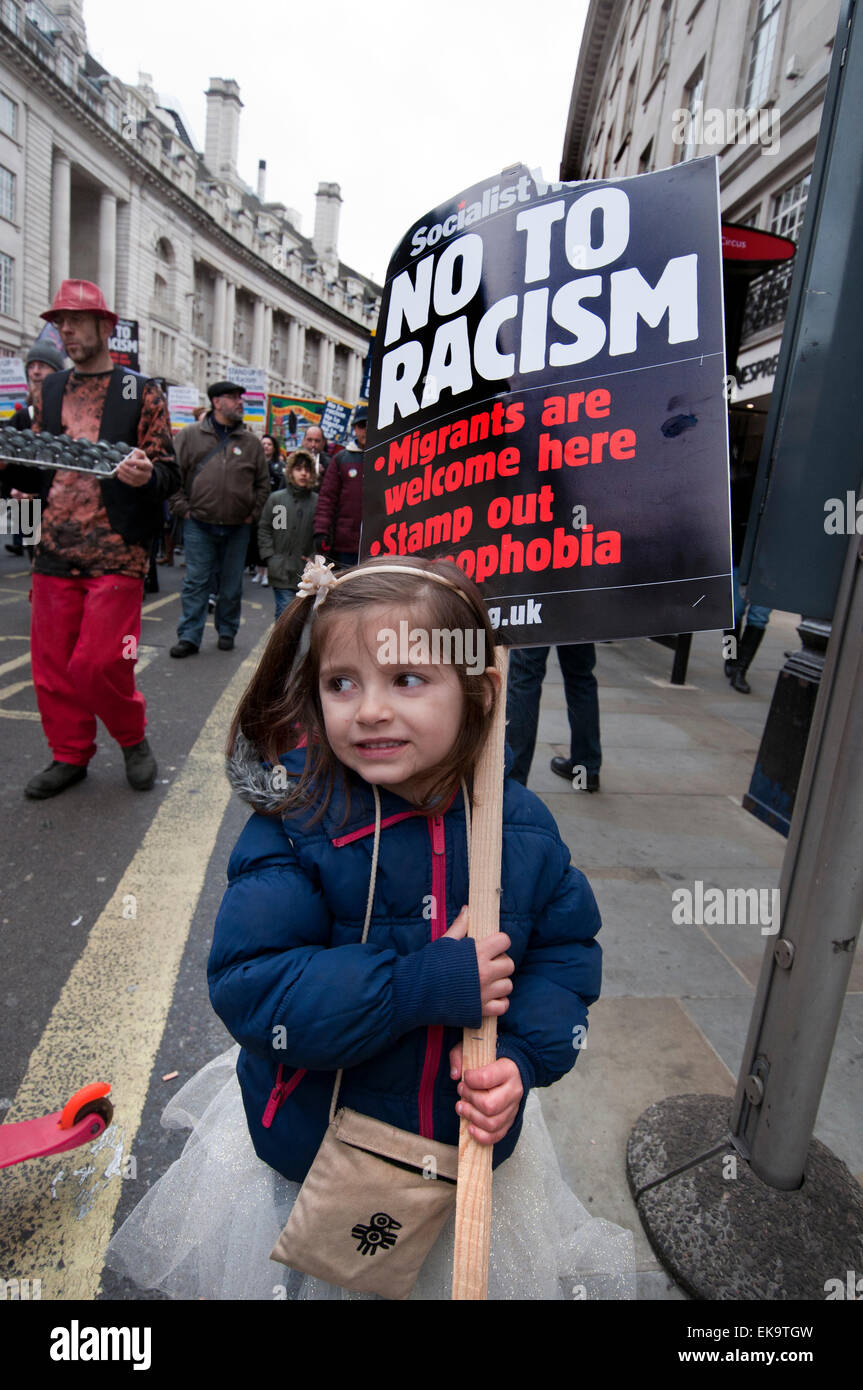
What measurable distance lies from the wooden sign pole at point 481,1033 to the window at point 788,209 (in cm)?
1444

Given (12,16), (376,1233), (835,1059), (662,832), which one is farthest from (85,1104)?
(12,16)

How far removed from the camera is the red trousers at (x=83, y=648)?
10.8 feet

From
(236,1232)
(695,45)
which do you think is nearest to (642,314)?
(236,1232)

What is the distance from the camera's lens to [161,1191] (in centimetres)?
150

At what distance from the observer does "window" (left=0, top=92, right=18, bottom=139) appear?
30859mm

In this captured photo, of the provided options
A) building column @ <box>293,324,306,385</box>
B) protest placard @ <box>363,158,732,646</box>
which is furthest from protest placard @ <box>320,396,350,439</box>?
building column @ <box>293,324,306,385</box>

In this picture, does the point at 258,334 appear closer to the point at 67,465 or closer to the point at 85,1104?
the point at 67,465

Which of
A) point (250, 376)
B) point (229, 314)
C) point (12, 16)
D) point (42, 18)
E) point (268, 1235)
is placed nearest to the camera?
point (268, 1235)

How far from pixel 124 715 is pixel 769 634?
10.2 meters

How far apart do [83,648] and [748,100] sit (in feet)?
50.2

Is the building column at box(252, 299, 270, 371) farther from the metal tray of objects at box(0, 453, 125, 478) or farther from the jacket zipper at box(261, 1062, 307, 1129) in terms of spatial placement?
the jacket zipper at box(261, 1062, 307, 1129)

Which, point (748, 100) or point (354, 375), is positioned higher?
point (354, 375)

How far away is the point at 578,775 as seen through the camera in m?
4.30

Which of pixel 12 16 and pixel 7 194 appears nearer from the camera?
pixel 12 16
